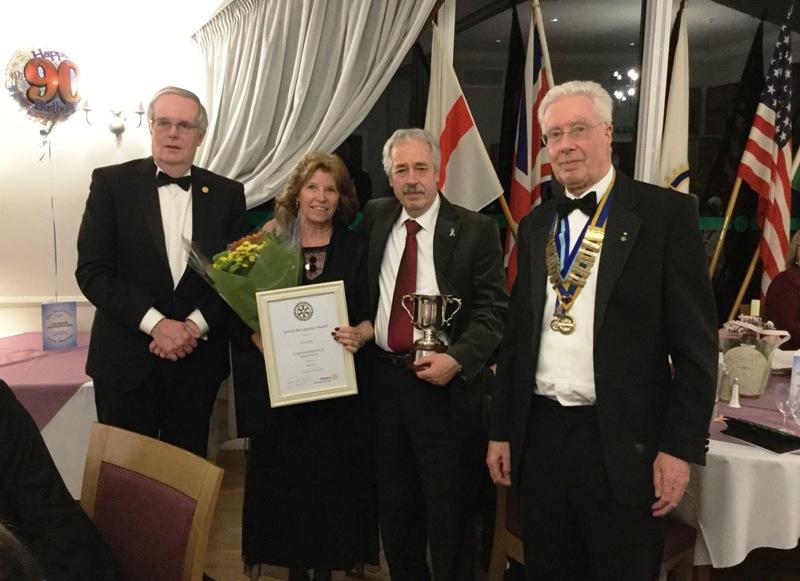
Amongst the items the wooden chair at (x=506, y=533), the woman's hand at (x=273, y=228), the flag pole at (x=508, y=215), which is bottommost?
the wooden chair at (x=506, y=533)

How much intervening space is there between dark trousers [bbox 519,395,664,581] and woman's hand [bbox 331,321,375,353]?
2.16 ft

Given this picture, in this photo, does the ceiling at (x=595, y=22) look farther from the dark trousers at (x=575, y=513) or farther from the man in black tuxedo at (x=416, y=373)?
the dark trousers at (x=575, y=513)

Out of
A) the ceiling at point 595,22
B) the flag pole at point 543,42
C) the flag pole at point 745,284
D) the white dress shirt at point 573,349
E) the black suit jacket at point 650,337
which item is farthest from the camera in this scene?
the flag pole at point 745,284

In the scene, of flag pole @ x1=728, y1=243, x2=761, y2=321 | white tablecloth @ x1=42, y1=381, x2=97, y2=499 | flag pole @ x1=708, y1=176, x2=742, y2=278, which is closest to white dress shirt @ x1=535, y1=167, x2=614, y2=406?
A: white tablecloth @ x1=42, y1=381, x2=97, y2=499

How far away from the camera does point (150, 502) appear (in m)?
1.39

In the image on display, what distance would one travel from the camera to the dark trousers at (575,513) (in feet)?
5.09

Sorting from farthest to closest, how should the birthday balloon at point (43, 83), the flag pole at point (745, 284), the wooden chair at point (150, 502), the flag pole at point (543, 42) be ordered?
1. the flag pole at point (745, 284)
2. the flag pole at point (543, 42)
3. the birthday balloon at point (43, 83)
4. the wooden chair at point (150, 502)

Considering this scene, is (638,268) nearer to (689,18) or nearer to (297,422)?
(297,422)

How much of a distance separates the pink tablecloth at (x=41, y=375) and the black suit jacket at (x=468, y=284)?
1.44 metres

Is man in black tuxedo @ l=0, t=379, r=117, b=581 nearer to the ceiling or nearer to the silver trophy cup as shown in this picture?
the silver trophy cup

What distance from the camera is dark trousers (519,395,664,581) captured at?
1.55m

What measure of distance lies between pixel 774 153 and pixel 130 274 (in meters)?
3.91

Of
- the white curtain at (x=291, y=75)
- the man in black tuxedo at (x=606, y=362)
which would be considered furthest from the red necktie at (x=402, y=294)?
the white curtain at (x=291, y=75)

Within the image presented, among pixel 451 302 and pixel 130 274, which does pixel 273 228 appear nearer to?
pixel 130 274
